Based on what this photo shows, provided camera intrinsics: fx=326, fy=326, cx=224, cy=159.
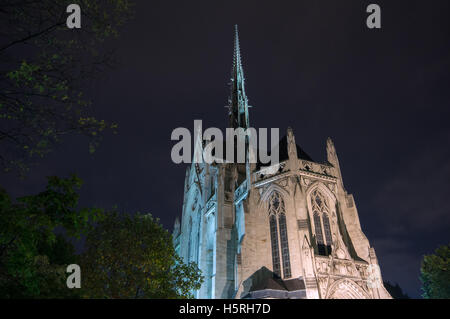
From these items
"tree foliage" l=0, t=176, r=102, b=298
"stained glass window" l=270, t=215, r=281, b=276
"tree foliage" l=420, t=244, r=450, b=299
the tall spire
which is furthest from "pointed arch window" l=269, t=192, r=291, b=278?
the tall spire

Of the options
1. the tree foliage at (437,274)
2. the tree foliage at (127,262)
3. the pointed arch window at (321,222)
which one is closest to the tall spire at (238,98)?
the pointed arch window at (321,222)

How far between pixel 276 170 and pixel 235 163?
8.68m

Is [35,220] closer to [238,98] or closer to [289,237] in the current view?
[289,237]

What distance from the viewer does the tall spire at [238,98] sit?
47.9 metres

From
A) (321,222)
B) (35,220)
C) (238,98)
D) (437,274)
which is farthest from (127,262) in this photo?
(238,98)

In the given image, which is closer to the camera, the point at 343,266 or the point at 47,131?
the point at 47,131

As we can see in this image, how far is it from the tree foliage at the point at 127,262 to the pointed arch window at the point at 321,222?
390 inches

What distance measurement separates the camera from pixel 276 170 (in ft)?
85.2

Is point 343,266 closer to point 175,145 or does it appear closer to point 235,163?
point 235,163

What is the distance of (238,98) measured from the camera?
168 feet

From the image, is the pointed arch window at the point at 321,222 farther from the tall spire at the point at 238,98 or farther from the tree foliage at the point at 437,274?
the tall spire at the point at 238,98

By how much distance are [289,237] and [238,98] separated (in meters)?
32.1
